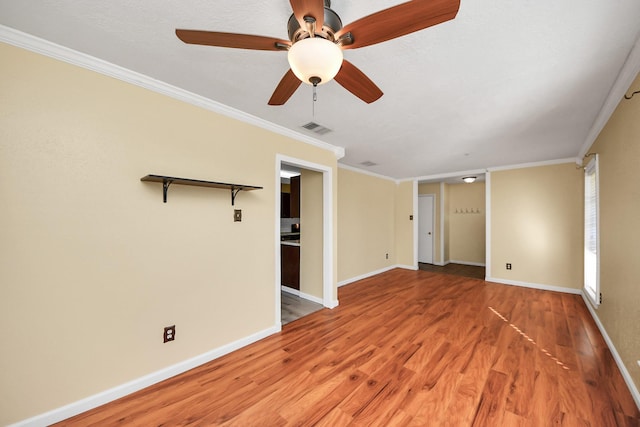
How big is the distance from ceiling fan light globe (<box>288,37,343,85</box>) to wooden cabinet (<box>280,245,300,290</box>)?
340 cm

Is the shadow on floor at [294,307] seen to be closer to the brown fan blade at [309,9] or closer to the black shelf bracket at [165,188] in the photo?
the black shelf bracket at [165,188]

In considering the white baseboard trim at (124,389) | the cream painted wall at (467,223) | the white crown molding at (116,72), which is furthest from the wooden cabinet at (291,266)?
the cream painted wall at (467,223)

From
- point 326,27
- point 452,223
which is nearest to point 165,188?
point 326,27

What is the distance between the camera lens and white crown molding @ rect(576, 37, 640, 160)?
1.61 meters

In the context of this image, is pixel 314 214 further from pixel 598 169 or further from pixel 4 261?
pixel 598 169

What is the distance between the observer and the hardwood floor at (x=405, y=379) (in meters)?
1.64

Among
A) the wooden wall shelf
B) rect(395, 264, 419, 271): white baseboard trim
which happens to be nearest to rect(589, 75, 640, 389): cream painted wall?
the wooden wall shelf

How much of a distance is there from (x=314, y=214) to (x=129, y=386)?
109 inches

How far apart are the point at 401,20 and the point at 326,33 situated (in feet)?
1.19

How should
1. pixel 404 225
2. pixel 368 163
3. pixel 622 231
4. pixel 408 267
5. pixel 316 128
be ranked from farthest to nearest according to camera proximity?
pixel 404 225 → pixel 408 267 → pixel 368 163 → pixel 316 128 → pixel 622 231

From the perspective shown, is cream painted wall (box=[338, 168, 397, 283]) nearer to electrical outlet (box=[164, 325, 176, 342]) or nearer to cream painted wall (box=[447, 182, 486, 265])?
cream painted wall (box=[447, 182, 486, 265])

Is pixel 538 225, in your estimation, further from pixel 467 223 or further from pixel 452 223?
pixel 452 223

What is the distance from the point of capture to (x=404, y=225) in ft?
20.6

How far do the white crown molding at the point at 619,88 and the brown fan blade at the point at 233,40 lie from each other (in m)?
2.19
